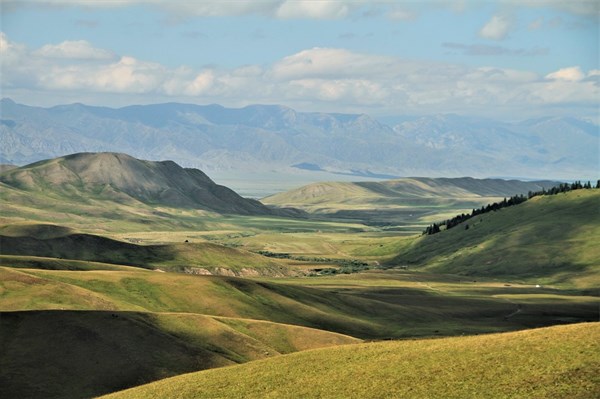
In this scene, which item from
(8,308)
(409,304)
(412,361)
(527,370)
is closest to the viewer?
(527,370)

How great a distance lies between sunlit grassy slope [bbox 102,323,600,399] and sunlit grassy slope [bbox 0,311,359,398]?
54.7 feet

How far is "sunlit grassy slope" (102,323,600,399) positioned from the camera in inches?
2189

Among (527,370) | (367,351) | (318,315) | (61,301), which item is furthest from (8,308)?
(527,370)

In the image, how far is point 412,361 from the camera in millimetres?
64750

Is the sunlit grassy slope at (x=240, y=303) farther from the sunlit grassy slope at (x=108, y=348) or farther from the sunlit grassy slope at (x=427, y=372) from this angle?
the sunlit grassy slope at (x=427, y=372)

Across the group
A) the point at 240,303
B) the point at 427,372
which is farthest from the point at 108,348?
the point at 240,303

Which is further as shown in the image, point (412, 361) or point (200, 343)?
point (200, 343)

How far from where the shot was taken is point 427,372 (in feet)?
200

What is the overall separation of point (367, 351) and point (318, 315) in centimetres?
7848

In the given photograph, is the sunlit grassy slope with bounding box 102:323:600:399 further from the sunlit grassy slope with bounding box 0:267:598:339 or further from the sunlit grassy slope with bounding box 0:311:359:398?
the sunlit grassy slope with bounding box 0:267:598:339

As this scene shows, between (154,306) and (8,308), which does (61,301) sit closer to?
(8,308)

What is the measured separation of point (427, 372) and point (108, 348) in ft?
160

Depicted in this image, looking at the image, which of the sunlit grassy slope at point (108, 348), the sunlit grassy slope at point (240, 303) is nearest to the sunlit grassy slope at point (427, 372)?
the sunlit grassy slope at point (108, 348)

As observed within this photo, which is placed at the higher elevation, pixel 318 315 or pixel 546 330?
pixel 546 330
